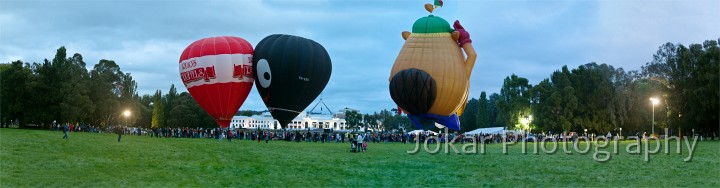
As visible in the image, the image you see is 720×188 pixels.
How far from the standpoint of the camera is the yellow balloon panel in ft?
103

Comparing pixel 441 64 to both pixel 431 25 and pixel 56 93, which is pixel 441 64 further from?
pixel 56 93

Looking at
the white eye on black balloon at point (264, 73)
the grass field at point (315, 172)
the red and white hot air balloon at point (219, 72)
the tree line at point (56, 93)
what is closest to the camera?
the grass field at point (315, 172)

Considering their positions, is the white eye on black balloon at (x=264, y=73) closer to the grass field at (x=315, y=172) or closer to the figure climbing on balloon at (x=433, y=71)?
the figure climbing on balloon at (x=433, y=71)

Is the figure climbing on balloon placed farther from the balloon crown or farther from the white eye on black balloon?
the white eye on black balloon

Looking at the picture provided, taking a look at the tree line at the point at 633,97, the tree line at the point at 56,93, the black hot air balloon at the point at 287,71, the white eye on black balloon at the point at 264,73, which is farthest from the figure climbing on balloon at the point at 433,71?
the tree line at the point at 56,93

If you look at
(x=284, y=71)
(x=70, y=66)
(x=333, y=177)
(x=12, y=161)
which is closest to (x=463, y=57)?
(x=284, y=71)

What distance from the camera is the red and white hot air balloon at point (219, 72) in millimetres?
32250

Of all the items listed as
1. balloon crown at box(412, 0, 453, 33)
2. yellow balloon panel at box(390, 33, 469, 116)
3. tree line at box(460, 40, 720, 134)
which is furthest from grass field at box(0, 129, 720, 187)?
tree line at box(460, 40, 720, 134)

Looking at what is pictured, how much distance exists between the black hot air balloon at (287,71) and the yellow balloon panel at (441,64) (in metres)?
4.60

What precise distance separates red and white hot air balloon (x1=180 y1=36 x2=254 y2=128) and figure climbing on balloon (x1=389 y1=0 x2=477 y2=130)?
327 inches

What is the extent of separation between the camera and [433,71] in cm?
3122

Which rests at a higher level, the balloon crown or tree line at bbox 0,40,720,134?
the balloon crown

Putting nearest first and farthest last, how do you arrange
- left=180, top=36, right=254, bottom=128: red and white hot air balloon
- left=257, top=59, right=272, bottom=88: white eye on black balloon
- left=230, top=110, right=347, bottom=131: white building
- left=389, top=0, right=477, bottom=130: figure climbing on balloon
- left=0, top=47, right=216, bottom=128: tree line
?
left=389, top=0, right=477, bottom=130: figure climbing on balloon → left=180, top=36, right=254, bottom=128: red and white hot air balloon → left=257, top=59, right=272, bottom=88: white eye on black balloon → left=0, top=47, right=216, bottom=128: tree line → left=230, top=110, right=347, bottom=131: white building

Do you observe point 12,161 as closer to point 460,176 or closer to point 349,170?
point 349,170
